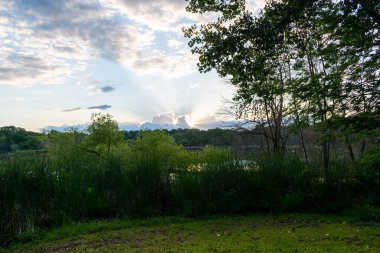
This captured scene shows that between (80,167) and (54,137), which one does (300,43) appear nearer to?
(80,167)

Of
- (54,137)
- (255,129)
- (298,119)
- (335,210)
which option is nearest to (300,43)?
(298,119)

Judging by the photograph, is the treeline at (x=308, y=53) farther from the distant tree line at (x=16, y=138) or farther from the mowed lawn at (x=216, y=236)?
the distant tree line at (x=16, y=138)

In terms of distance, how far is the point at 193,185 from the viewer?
1152cm

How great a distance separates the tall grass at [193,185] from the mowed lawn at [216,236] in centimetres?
79

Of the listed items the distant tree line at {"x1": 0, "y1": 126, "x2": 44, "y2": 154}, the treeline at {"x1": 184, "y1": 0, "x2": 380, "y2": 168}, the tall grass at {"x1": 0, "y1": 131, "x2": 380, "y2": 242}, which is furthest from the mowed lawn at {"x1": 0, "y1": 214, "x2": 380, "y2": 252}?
the distant tree line at {"x1": 0, "y1": 126, "x2": 44, "y2": 154}

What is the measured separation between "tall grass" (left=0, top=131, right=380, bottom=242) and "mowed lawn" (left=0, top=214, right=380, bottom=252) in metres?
0.79

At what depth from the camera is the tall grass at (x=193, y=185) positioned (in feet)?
35.3

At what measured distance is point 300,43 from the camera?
8.36 metres

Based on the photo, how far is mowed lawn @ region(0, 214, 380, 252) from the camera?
7.05 m

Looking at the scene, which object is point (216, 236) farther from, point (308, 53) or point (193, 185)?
point (308, 53)

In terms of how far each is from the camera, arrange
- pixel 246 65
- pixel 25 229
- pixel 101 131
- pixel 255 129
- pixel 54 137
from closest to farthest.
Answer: pixel 246 65 → pixel 25 229 → pixel 255 129 → pixel 101 131 → pixel 54 137

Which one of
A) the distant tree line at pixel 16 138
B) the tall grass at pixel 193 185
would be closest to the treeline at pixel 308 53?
the tall grass at pixel 193 185

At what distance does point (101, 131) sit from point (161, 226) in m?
22.6

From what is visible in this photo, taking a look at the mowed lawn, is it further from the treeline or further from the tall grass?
the treeline
